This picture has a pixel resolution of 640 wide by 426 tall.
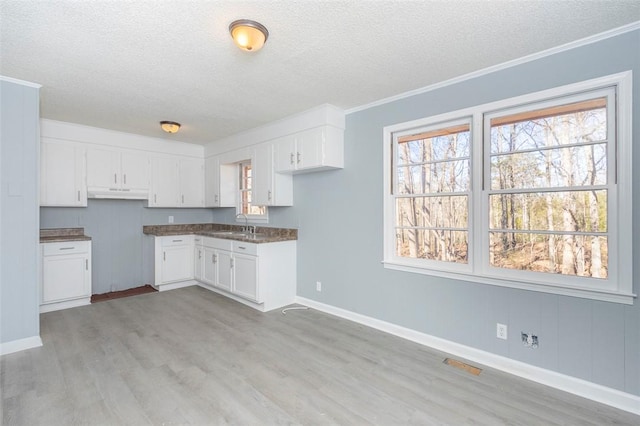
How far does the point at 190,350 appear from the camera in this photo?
9.36 feet

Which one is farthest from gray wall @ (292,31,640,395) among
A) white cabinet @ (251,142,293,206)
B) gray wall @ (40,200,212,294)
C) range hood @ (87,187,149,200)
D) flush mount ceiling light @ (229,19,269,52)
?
gray wall @ (40,200,212,294)

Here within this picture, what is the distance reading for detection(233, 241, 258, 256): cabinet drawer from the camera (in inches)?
154

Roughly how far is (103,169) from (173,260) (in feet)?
5.55

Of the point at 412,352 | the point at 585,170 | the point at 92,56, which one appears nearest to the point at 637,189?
the point at 585,170

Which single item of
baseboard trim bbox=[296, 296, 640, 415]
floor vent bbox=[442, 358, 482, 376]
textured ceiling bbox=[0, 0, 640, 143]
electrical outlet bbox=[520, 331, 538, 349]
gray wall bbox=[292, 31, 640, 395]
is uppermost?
textured ceiling bbox=[0, 0, 640, 143]

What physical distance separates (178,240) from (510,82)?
16.1 feet

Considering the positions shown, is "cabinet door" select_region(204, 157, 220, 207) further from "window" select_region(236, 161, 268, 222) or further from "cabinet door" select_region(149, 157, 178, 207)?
"cabinet door" select_region(149, 157, 178, 207)

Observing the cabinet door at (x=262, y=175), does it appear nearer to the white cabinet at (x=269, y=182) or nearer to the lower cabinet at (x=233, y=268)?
the white cabinet at (x=269, y=182)

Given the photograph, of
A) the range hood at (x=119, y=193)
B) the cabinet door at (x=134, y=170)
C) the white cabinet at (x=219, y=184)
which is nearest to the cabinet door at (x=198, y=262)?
the white cabinet at (x=219, y=184)

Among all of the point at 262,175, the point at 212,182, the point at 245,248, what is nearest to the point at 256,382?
the point at 245,248

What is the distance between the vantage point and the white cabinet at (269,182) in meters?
4.23

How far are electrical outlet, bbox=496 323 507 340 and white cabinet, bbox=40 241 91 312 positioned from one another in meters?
4.85

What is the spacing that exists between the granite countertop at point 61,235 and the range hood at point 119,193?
0.59m

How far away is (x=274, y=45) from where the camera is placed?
87.6 inches
